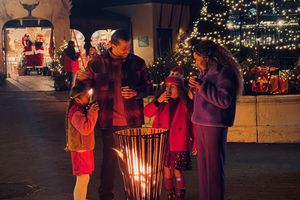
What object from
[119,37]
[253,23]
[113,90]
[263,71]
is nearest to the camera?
[119,37]

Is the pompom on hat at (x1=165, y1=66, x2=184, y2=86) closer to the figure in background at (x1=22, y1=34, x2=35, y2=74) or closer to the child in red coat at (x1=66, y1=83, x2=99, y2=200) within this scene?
the child in red coat at (x1=66, y1=83, x2=99, y2=200)

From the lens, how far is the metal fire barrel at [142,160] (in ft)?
16.7

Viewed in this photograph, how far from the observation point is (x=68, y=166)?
8281 millimetres

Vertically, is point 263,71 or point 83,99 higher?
point 263,71

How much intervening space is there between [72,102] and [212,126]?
151cm

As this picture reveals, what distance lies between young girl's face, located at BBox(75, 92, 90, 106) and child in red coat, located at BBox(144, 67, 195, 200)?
767 millimetres

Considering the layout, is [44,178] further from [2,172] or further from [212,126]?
[212,126]

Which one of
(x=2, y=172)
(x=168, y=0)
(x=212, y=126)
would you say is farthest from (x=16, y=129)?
(x=168, y=0)

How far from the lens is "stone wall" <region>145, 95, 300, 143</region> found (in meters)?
9.35

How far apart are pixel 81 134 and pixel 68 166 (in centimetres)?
271

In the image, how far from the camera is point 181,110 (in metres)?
6.13

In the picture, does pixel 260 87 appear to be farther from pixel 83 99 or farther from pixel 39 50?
pixel 39 50

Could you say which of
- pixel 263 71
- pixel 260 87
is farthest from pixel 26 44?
pixel 260 87

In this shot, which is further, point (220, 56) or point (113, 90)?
point (113, 90)
